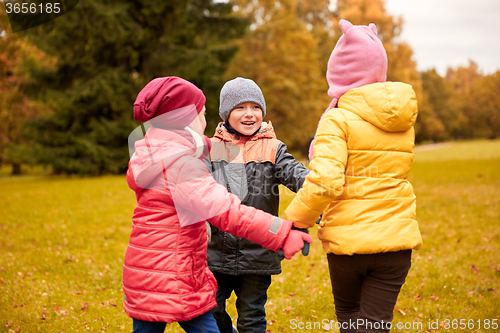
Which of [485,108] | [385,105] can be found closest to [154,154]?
[385,105]

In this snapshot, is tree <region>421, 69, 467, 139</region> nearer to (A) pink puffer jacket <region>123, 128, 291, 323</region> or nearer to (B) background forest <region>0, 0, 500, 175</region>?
(B) background forest <region>0, 0, 500, 175</region>

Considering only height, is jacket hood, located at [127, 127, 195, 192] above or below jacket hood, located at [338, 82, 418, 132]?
below

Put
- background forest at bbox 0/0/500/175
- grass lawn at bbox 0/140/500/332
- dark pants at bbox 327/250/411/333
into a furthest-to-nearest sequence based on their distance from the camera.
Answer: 1. background forest at bbox 0/0/500/175
2. grass lawn at bbox 0/140/500/332
3. dark pants at bbox 327/250/411/333

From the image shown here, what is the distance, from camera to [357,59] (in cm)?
231

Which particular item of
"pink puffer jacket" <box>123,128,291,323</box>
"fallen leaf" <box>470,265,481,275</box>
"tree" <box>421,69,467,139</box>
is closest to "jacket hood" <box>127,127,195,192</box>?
"pink puffer jacket" <box>123,128,291,323</box>

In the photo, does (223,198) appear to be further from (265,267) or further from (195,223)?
(265,267)

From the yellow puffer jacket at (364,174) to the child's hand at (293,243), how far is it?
0.06m

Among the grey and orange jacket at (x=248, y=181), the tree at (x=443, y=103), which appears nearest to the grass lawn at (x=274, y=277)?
the grey and orange jacket at (x=248, y=181)

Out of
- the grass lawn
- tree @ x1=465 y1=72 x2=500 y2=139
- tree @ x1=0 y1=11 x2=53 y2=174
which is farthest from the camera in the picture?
tree @ x1=465 y1=72 x2=500 y2=139

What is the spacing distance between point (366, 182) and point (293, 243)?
0.53 m

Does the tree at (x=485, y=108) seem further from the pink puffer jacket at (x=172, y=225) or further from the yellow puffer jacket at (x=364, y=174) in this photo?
the pink puffer jacket at (x=172, y=225)

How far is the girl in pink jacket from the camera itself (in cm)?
219

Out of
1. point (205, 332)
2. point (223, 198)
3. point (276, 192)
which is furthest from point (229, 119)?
point (205, 332)

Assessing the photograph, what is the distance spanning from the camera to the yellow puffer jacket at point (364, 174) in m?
2.18
